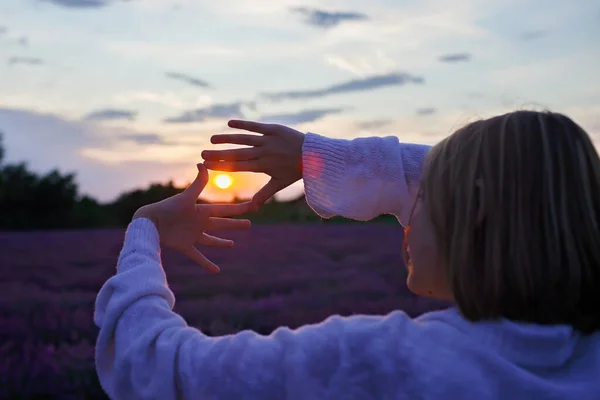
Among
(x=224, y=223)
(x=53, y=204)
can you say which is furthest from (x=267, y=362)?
(x=53, y=204)

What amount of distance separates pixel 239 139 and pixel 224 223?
0.20m

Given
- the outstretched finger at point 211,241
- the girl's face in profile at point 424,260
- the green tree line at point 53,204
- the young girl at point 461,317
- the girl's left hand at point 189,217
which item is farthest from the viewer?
the green tree line at point 53,204

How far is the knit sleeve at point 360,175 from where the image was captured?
5.88 ft

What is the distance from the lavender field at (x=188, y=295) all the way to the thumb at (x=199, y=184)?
69.4 inches

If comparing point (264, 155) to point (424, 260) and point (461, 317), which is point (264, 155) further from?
point (461, 317)

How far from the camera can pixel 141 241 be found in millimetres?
1400

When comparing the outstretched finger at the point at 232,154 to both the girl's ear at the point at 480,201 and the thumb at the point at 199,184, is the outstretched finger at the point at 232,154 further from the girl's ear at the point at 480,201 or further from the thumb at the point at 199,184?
the girl's ear at the point at 480,201

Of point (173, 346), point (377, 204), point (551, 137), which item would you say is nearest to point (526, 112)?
point (551, 137)

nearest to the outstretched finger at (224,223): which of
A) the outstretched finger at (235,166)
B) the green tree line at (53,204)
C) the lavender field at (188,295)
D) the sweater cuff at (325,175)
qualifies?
the outstretched finger at (235,166)

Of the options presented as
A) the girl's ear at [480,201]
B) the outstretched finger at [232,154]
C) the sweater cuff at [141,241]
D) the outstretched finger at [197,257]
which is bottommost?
the outstretched finger at [197,257]

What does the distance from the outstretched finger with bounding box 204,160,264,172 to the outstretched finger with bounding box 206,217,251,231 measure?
0.38 feet

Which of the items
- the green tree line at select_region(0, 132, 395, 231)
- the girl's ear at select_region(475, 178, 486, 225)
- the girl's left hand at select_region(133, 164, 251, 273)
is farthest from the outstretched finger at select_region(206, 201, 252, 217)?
the green tree line at select_region(0, 132, 395, 231)

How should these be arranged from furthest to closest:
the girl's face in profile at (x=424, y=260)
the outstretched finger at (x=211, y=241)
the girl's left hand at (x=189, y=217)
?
the outstretched finger at (x=211, y=241), the girl's left hand at (x=189, y=217), the girl's face in profile at (x=424, y=260)

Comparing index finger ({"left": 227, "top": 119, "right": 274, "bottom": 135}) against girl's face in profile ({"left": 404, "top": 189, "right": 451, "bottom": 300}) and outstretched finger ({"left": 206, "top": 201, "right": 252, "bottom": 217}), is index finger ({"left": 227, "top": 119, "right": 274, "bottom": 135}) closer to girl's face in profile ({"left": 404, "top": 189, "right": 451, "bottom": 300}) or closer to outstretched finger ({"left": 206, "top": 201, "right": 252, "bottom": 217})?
outstretched finger ({"left": 206, "top": 201, "right": 252, "bottom": 217})
